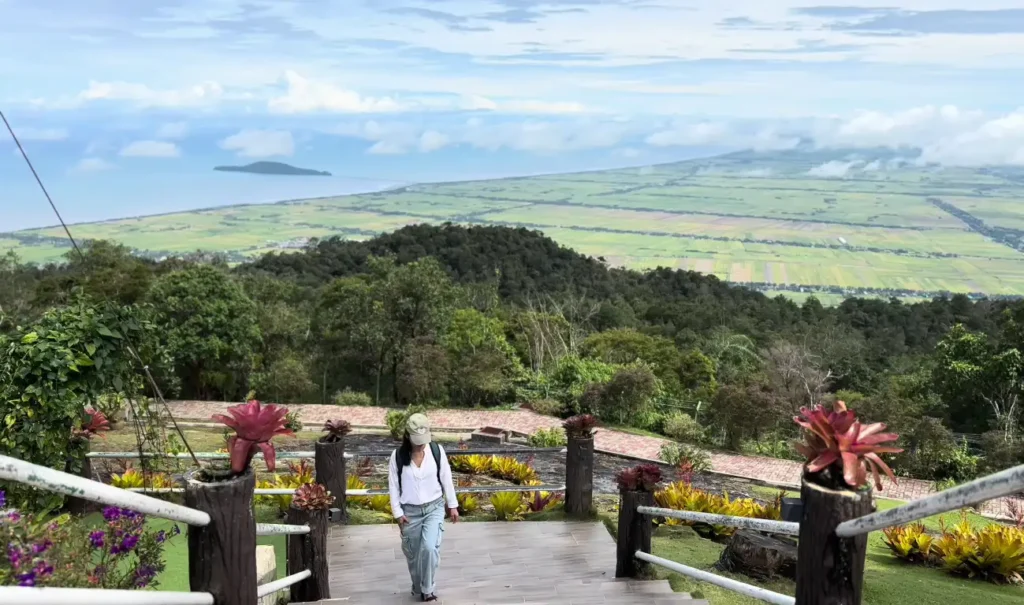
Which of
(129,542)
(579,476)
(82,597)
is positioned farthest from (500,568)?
(82,597)

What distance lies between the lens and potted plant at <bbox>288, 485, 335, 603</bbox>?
15.3 feet

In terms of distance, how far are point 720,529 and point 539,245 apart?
166ft

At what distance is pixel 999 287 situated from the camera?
78.5m

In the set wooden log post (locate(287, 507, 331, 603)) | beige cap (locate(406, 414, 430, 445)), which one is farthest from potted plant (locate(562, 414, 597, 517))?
wooden log post (locate(287, 507, 331, 603))

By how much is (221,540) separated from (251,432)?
0.43 metres

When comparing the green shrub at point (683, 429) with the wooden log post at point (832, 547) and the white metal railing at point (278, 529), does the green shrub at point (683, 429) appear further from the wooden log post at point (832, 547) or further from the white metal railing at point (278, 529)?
the wooden log post at point (832, 547)

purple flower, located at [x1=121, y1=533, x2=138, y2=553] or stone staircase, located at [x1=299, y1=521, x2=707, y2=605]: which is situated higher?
purple flower, located at [x1=121, y1=533, x2=138, y2=553]

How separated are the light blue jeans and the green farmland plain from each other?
63.3 m

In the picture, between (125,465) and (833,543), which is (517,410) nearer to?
(125,465)

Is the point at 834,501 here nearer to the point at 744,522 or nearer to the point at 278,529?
the point at 744,522

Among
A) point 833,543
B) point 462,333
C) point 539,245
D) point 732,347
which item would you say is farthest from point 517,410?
point 539,245

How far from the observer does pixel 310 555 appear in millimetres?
4766

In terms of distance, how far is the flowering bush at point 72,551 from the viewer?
247 cm

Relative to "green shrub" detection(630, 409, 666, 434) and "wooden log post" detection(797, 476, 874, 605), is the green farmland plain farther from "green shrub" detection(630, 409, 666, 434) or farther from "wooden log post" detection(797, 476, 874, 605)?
"wooden log post" detection(797, 476, 874, 605)
